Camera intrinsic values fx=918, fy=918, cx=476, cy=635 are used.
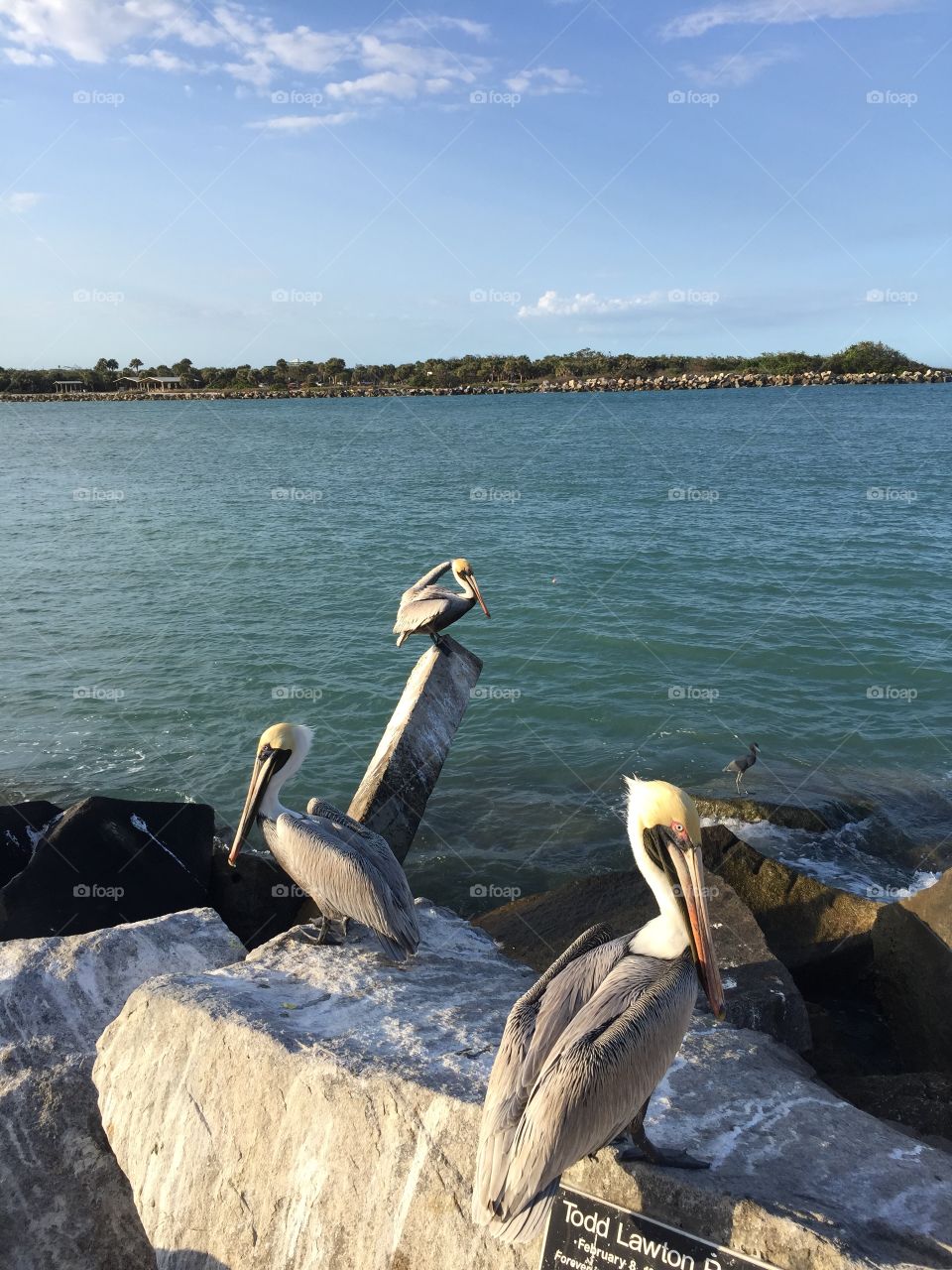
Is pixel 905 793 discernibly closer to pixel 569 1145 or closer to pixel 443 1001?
pixel 443 1001

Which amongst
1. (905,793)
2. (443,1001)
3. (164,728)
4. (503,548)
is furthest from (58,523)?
(443,1001)

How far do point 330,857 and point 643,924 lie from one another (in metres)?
2.92

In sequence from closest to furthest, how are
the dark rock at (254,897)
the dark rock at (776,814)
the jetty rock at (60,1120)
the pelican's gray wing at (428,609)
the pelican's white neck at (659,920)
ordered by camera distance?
the pelican's white neck at (659,920) < the jetty rock at (60,1120) < the dark rock at (254,897) < the pelican's gray wing at (428,609) < the dark rock at (776,814)

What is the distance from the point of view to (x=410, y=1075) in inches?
162

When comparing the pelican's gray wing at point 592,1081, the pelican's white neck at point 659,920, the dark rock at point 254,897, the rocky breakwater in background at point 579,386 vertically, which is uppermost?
the rocky breakwater in background at point 579,386

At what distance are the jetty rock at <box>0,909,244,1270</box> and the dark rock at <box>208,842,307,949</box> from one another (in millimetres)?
2443

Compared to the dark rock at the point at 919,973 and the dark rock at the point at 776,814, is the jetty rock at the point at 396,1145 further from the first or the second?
the dark rock at the point at 776,814

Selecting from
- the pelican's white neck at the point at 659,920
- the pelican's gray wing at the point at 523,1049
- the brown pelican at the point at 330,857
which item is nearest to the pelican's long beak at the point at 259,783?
the brown pelican at the point at 330,857

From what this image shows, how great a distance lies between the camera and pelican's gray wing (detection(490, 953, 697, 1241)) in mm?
3324

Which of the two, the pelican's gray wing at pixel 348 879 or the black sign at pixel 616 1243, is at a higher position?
the pelican's gray wing at pixel 348 879

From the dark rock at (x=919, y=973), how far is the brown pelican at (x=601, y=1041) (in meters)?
3.74

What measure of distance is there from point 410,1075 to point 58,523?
32064 millimetres

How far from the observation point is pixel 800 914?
7.89 meters

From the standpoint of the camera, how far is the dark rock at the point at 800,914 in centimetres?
768
